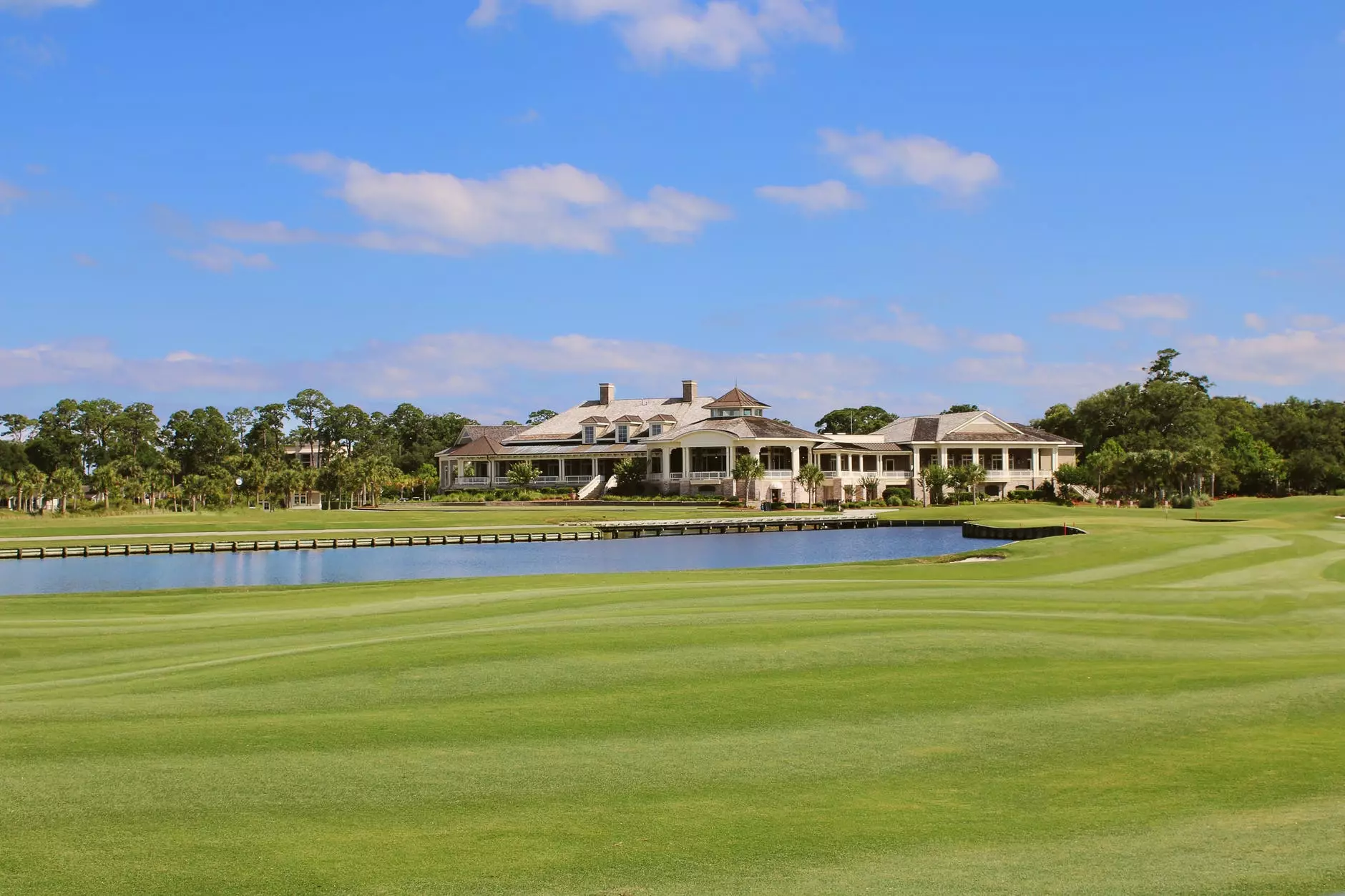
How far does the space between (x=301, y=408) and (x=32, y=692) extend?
13403 centimetres

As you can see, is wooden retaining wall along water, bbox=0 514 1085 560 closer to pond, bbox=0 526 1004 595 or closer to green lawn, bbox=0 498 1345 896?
pond, bbox=0 526 1004 595

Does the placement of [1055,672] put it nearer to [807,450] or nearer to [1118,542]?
[1118,542]

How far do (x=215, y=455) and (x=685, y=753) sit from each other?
A: 131410 mm

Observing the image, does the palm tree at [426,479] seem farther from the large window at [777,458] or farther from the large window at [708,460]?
the large window at [777,458]

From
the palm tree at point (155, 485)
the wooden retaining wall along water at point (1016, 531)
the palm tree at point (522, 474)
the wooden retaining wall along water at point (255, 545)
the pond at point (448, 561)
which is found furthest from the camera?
the palm tree at point (522, 474)

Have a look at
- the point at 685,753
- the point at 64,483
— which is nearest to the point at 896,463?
the point at 64,483

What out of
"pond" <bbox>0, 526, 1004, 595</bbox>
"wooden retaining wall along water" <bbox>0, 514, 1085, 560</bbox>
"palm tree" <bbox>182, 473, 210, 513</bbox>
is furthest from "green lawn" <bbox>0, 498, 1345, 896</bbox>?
"palm tree" <bbox>182, 473, 210, 513</bbox>

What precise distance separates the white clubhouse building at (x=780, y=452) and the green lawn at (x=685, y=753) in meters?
76.2

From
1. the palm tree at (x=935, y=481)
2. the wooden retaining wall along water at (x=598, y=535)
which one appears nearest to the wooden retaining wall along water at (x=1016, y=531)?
the wooden retaining wall along water at (x=598, y=535)

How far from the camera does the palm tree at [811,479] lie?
91.0 m

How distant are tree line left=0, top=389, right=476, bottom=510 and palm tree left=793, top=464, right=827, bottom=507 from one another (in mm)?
36488

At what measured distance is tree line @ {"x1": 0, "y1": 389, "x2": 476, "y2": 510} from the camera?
312ft

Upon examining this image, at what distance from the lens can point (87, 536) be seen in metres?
61.9

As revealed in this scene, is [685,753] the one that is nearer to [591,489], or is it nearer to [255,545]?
[255,545]
